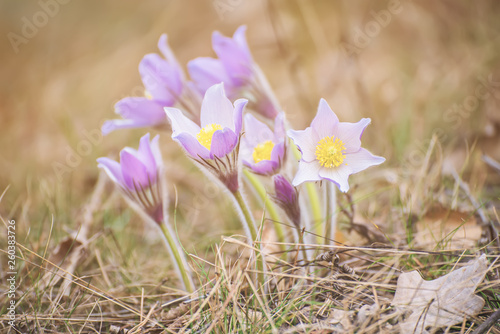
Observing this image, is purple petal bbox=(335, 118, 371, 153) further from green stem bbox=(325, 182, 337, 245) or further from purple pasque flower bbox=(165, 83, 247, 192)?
purple pasque flower bbox=(165, 83, 247, 192)

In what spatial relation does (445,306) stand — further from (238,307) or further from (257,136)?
(257,136)

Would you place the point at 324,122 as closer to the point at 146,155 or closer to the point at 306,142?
the point at 306,142

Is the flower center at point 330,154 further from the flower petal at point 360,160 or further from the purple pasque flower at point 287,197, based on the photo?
the purple pasque flower at point 287,197

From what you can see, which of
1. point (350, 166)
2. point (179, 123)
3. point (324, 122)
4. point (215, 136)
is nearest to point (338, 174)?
point (350, 166)

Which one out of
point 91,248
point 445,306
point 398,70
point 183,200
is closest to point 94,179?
point 183,200

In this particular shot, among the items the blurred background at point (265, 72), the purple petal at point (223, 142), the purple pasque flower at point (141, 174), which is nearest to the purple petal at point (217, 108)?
the purple petal at point (223, 142)

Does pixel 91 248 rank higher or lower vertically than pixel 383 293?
higher
